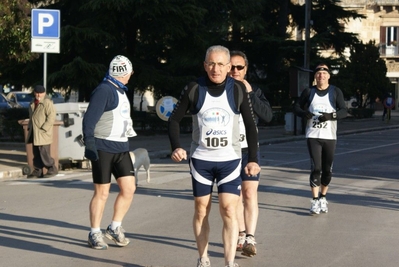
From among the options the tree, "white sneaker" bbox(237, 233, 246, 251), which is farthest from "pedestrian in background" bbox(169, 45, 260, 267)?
the tree

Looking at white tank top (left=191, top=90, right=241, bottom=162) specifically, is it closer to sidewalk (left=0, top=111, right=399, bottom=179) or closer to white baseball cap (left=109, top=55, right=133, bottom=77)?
white baseball cap (left=109, top=55, right=133, bottom=77)

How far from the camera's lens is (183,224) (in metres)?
9.95

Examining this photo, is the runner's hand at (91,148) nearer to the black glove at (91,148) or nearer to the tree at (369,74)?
the black glove at (91,148)

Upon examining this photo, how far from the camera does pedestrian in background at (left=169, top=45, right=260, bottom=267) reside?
6.48 meters

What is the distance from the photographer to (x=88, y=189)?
1370 cm

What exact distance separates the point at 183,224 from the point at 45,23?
8202 millimetres

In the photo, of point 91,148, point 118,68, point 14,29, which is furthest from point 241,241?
point 14,29

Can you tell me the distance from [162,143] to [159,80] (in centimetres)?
384

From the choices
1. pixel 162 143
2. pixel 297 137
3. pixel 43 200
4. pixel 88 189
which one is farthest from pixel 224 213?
pixel 297 137

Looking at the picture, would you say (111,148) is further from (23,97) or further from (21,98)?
(23,97)

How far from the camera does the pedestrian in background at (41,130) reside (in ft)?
52.1

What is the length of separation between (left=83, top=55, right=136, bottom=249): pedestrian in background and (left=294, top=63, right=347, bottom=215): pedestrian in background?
10.1 ft

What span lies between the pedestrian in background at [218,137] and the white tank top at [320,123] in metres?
4.10

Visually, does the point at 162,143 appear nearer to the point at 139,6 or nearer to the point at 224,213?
the point at 139,6
